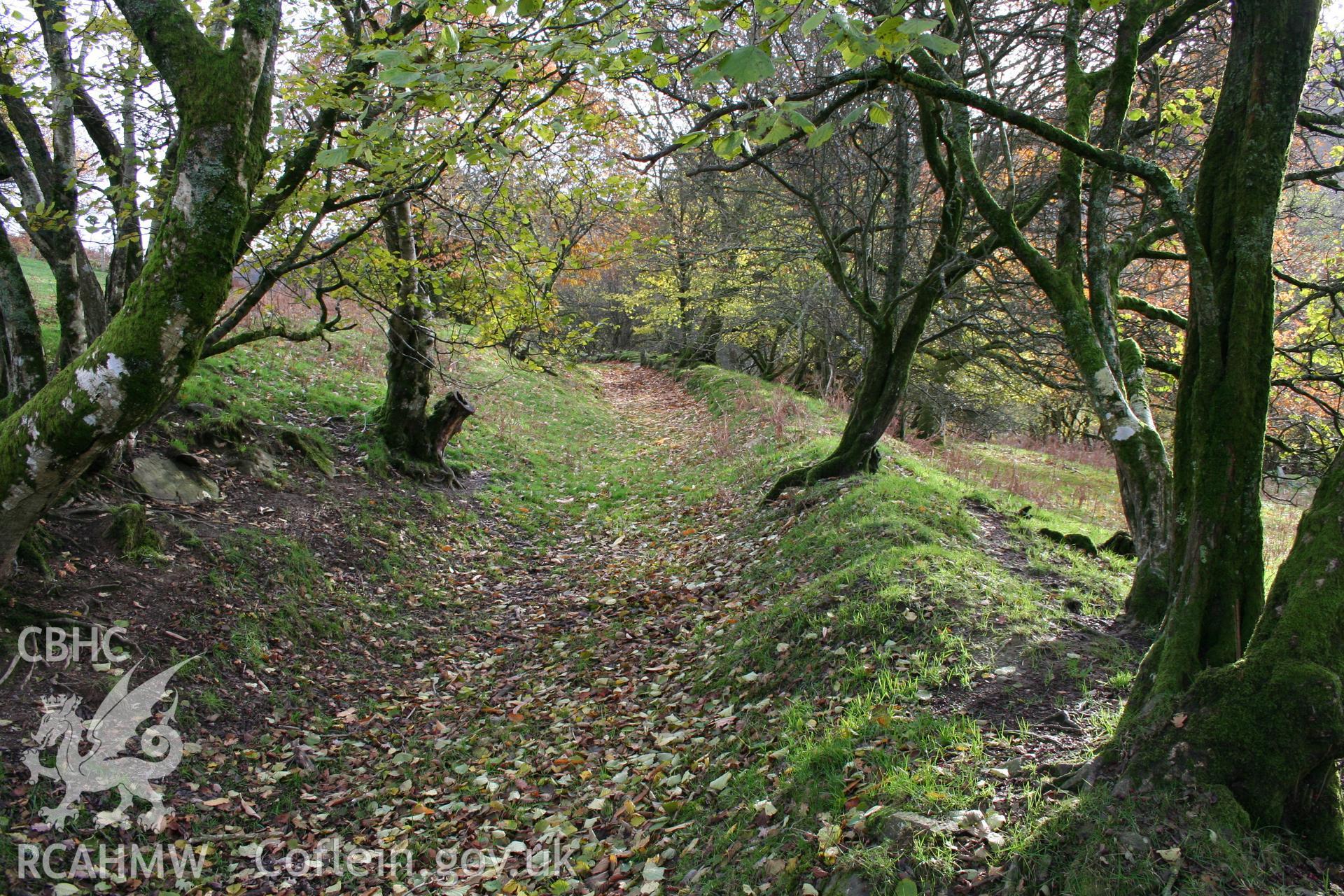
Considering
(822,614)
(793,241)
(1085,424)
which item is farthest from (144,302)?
(1085,424)

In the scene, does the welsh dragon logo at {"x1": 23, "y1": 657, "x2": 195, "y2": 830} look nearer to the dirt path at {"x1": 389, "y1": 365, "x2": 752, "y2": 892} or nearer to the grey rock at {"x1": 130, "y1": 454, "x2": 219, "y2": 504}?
the dirt path at {"x1": 389, "y1": 365, "x2": 752, "y2": 892}

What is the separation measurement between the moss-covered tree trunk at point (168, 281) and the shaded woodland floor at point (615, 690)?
139cm

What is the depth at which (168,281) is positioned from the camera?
429cm

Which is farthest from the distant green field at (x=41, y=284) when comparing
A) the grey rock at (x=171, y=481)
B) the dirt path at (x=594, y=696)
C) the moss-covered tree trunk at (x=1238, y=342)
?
the moss-covered tree trunk at (x=1238, y=342)

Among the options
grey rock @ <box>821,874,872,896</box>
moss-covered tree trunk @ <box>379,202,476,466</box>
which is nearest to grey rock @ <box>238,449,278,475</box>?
moss-covered tree trunk @ <box>379,202,476,466</box>

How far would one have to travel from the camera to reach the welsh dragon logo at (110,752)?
3.94 meters

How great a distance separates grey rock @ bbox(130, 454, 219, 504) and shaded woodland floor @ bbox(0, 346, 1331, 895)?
179mm

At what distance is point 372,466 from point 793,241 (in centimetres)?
814

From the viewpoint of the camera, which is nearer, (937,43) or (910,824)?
(937,43)

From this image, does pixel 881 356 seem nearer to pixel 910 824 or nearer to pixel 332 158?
pixel 910 824

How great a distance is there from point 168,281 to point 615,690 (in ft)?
14.6

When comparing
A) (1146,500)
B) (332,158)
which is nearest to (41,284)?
(332,158)

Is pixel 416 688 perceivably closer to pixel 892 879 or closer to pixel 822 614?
pixel 822 614

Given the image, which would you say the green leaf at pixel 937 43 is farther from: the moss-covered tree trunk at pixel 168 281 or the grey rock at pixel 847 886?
the moss-covered tree trunk at pixel 168 281
